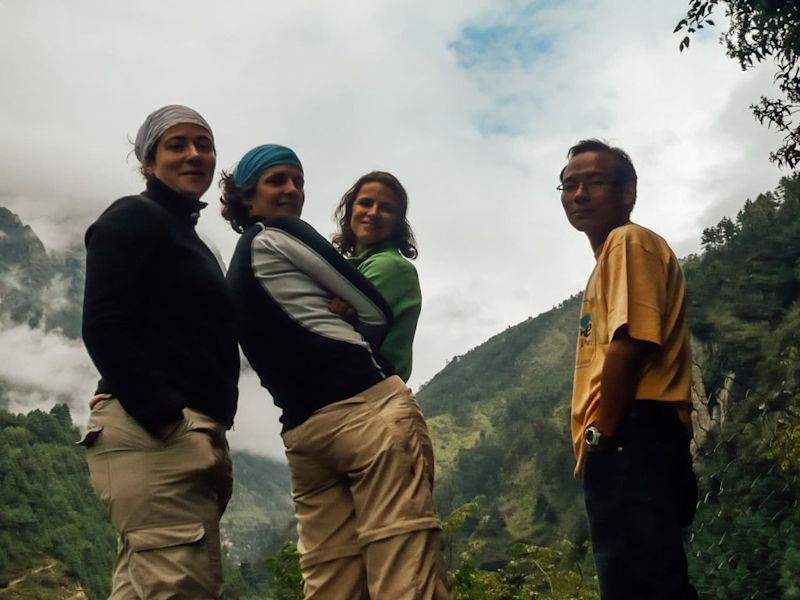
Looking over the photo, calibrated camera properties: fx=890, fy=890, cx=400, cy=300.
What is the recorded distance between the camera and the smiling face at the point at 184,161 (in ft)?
8.26

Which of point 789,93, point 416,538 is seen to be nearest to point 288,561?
point 416,538

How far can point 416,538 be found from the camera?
241cm

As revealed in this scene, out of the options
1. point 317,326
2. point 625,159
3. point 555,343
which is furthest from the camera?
point 555,343

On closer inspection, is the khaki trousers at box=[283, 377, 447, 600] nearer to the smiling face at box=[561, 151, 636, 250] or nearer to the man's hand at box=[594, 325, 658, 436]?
the man's hand at box=[594, 325, 658, 436]

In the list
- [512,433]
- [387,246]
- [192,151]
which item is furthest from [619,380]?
[512,433]

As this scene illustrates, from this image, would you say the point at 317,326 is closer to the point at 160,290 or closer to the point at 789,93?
the point at 160,290

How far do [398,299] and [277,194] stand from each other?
597 millimetres

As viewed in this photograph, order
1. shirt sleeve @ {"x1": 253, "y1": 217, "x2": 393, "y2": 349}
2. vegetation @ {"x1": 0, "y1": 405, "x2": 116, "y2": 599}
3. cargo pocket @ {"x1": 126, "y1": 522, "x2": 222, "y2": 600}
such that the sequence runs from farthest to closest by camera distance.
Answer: vegetation @ {"x1": 0, "y1": 405, "x2": 116, "y2": 599}, shirt sleeve @ {"x1": 253, "y1": 217, "x2": 393, "y2": 349}, cargo pocket @ {"x1": 126, "y1": 522, "x2": 222, "y2": 600}

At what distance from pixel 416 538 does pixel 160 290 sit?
0.95 meters

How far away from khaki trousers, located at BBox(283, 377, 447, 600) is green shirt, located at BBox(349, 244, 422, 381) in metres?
0.45

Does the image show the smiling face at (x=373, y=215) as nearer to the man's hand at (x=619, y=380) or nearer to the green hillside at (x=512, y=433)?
the man's hand at (x=619, y=380)

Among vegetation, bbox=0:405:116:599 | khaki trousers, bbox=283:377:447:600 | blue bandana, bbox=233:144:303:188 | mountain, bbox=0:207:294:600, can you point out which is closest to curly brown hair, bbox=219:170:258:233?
blue bandana, bbox=233:144:303:188

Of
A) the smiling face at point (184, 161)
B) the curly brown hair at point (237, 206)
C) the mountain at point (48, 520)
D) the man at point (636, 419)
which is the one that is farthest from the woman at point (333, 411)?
the mountain at point (48, 520)

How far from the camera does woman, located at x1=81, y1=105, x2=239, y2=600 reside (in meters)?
2.14
